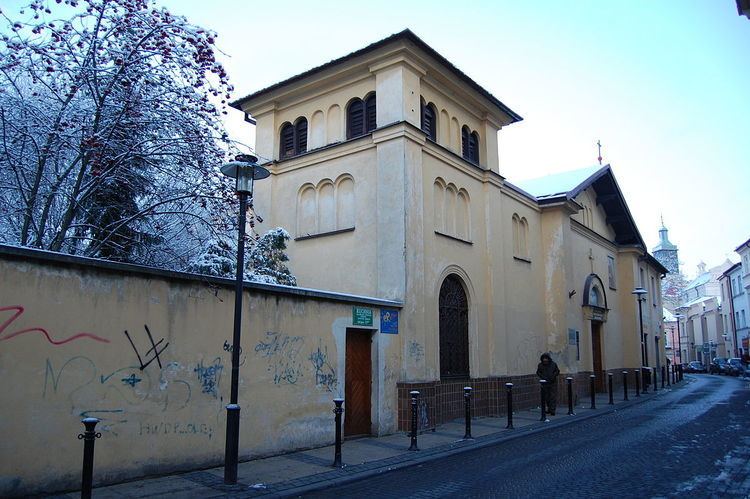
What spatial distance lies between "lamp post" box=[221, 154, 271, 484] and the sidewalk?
0.35 meters

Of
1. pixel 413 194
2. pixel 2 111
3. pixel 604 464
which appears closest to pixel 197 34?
pixel 2 111

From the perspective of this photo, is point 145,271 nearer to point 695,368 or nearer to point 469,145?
point 469,145

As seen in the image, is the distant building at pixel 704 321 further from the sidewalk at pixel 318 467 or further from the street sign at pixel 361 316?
the street sign at pixel 361 316

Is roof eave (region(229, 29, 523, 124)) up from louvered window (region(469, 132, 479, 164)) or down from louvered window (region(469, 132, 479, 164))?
up

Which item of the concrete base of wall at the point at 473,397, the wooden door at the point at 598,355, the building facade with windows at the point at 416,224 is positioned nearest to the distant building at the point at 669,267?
the wooden door at the point at 598,355

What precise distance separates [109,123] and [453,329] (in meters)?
9.34

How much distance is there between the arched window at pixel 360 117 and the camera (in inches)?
568

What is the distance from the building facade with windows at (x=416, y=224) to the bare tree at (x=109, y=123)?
4.38m

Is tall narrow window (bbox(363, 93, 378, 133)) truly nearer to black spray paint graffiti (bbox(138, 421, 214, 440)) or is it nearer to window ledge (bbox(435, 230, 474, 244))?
window ledge (bbox(435, 230, 474, 244))

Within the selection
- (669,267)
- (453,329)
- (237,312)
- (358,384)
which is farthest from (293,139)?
(669,267)

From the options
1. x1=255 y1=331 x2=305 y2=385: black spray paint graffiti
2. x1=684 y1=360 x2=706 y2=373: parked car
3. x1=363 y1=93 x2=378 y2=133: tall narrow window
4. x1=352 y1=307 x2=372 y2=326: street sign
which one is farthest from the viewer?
x1=684 y1=360 x2=706 y2=373: parked car

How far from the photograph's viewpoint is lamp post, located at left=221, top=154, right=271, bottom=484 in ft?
24.3

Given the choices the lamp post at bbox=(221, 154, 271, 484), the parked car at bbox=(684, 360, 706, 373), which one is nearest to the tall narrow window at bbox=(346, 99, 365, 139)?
the lamp post at bbox=(221, 154, 271, 484)

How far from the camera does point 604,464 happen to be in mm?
8766
